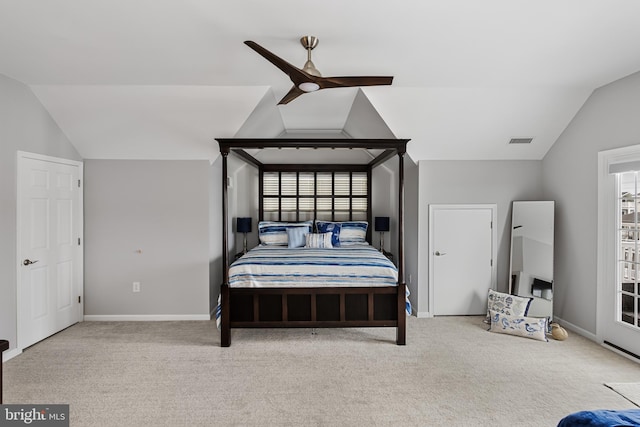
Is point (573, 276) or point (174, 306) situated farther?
point (174, 306)

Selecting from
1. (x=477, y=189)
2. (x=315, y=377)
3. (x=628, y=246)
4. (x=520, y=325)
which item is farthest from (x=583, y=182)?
(x=315, y=377)

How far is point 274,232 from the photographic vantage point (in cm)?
566

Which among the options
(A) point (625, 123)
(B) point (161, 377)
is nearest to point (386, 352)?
(B) point (161, 377)

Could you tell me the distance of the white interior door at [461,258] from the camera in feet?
15.4

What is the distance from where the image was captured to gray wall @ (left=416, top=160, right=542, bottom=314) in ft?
15.4

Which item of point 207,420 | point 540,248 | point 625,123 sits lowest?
point 207,420

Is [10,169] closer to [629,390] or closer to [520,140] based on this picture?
[520,140]

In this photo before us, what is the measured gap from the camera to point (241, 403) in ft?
8.80

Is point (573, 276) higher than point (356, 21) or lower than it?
lower

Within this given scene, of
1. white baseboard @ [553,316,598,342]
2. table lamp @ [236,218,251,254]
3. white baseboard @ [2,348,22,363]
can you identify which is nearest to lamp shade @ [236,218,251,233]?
table lamp @ [236,218,251,254]

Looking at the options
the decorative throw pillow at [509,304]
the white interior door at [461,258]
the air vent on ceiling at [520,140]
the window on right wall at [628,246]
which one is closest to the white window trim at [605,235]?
the window on right wall at [628,246]

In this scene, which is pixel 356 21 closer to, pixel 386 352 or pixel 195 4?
pixel 195 4

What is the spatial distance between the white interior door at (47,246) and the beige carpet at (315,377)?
11.2 inches

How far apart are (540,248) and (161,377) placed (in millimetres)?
4378
